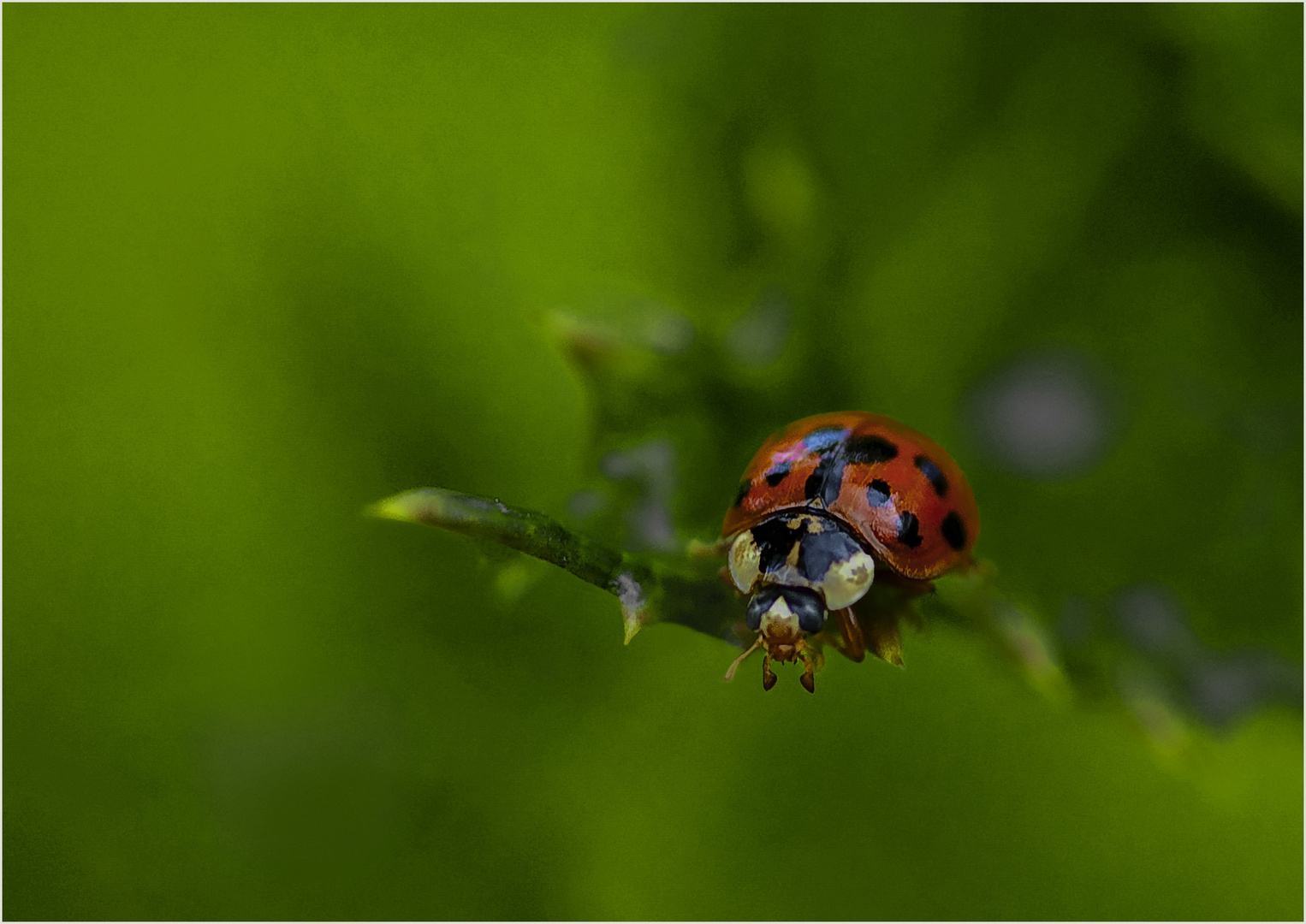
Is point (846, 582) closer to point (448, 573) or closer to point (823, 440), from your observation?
point (823, 440)

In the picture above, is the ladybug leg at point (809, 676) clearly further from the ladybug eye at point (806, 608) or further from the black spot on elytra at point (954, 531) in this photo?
the black spot on elytra at point (954, 531)

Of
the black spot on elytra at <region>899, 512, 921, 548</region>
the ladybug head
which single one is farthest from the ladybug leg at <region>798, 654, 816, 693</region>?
the black spot on elytra at <region>899, 512, 921, 548</region>

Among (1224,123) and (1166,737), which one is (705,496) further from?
(1224,123)

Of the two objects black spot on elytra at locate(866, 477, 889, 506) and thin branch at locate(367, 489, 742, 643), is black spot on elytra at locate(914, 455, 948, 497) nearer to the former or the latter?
black spot on elytra at locate(866, 477, 889, 506)

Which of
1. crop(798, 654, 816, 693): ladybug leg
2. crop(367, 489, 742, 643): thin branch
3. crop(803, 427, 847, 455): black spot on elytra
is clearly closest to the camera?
crop(367, 489, 742, 643): thin branch

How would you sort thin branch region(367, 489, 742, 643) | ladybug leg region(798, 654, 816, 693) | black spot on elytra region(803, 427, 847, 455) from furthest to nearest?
1. black spot on elytra region(803, 427, 847, 455)
2. ladybug leg region(798, 654, 816, 693)
3. thin branch region(367, 489, 742, 643)

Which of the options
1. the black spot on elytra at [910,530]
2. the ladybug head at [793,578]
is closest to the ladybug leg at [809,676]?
the ladybug head at [793,578]

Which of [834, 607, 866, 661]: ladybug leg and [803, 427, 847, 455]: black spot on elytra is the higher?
[803, 427, 847, 455]: black spot on elytra

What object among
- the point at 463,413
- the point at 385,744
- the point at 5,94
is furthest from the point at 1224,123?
the point at 5,94
